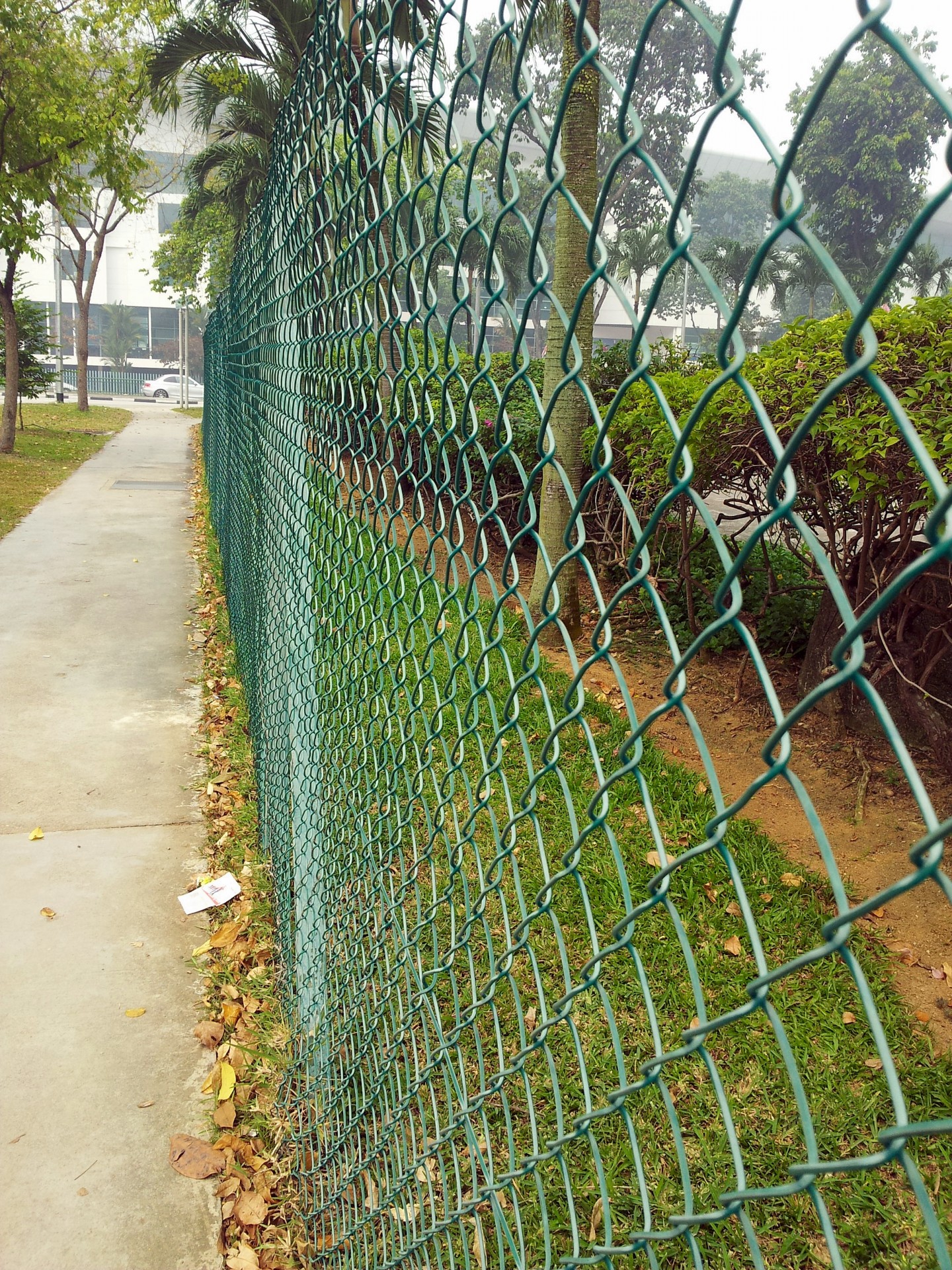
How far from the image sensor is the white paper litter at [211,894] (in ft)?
11.1

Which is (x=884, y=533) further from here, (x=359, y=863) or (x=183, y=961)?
(x=183, y=961)

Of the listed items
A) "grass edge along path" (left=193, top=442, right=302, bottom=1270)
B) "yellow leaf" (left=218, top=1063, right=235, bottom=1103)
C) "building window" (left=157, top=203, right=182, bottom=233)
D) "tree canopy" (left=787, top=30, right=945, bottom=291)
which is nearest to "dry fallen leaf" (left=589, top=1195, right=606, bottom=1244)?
"grass edge along path" (left=193, top=442, right=302, bottom=1270)

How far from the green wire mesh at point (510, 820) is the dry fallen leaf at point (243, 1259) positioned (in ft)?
0.42

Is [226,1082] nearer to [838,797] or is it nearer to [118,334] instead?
[838,797]

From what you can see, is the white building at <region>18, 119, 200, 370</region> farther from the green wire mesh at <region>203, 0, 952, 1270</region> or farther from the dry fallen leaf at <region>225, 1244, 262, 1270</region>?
the dry fallen leaf at <region>225, 1244, 262, 1270</region>

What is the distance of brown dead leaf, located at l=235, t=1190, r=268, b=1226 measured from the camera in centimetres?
221

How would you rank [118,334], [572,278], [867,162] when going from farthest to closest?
[118,334] < [867,162] < [572,278]

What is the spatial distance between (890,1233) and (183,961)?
2107 mm

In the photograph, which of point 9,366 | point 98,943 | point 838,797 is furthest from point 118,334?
point 838,797

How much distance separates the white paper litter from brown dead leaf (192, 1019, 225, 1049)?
0.62 meters

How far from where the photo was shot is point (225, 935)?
3217 millimetres

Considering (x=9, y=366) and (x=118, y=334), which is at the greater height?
(x=118, y=334)

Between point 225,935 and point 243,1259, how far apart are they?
1221 millimetres

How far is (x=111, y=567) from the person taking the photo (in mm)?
8430
